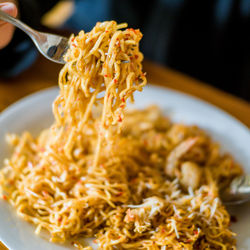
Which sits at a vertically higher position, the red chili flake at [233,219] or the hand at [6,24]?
the hand at [6,24]

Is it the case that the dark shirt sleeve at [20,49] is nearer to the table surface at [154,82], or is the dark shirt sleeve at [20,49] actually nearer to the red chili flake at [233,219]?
the table surface at [154,82]

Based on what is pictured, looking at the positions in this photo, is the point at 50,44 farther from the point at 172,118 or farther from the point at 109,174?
the point at 172,118

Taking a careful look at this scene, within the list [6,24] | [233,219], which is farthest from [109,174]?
[6,24]

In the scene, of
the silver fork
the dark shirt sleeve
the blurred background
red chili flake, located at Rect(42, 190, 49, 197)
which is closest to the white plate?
red chili flake, located at Rect(42, 190, 49, 197)

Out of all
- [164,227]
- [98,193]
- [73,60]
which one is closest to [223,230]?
[164,227]

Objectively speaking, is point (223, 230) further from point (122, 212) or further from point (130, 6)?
point (130, 6)

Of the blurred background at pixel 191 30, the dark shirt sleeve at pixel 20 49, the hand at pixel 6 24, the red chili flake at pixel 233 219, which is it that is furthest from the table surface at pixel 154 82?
the red chili flake at pixel 233 219
